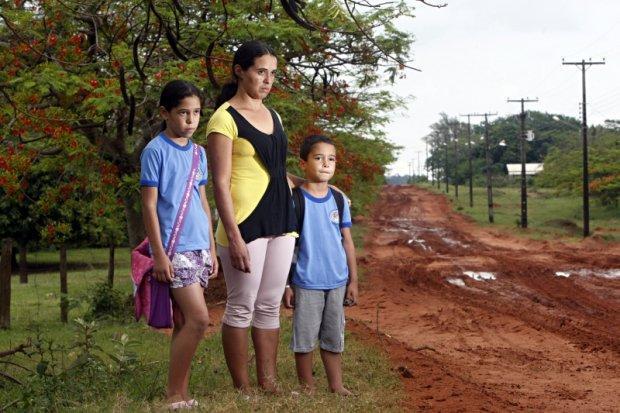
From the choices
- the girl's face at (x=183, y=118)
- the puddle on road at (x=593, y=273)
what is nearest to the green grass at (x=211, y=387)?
the girl's face at (x=183, y=118)

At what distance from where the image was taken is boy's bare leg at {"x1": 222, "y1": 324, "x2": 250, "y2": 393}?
5.43 metres

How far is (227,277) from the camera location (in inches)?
211

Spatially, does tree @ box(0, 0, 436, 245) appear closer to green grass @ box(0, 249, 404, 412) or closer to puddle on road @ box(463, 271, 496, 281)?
green grass @ box(0, 249, 404, 412)

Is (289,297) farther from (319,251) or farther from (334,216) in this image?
(334,216)

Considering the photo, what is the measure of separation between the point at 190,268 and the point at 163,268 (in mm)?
180

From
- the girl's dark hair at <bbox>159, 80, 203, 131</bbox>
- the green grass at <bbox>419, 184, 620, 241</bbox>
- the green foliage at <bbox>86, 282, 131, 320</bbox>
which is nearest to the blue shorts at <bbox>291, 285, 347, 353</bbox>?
the girl's dark hair at <bbox>159, 80, 203, 131</bbox>

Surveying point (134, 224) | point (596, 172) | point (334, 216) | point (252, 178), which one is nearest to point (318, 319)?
point (334, 216)

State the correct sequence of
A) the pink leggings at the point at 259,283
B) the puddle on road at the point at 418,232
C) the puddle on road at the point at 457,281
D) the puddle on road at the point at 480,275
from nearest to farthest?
the pink leggings at the point at 259,283 → the puddle on road at the point at 457,281 → the puddle on road at the point at 480,275 → the puddle on road at the point at 418,232

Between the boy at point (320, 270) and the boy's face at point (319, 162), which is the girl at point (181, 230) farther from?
the boy's face at point (319, 162)

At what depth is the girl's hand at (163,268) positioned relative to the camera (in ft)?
16.2

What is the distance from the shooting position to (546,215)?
160 feet

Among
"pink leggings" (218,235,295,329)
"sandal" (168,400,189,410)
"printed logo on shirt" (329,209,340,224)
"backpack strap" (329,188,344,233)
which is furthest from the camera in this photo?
"backpack strap" (329,188,344,233)

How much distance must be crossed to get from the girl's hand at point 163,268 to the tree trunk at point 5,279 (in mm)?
8213

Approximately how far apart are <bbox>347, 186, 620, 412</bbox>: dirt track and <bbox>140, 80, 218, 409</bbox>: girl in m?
1.88
